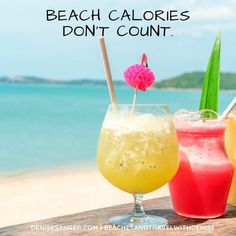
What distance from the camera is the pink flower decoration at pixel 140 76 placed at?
127 centimetres

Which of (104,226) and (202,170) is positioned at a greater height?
(202,170)

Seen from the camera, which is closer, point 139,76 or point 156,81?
point 139,76

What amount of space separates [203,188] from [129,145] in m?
0.21

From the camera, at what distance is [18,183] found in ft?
25.0

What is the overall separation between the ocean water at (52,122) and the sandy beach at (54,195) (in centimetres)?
106

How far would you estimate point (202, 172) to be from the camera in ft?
4.47

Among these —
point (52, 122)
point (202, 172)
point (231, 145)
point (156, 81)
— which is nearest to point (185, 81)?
point (156, 81)

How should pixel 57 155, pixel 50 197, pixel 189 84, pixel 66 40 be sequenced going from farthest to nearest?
1. pixel 189 84
2. pixel 66 40
3. pixel 57 155
4. pixel 50 197

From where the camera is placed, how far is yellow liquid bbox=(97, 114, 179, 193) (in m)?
1.28

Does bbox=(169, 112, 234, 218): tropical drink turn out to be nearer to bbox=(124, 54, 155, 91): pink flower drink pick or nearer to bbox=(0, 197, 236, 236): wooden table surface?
bbox=(0, 197, 236, 236): wooden table surface

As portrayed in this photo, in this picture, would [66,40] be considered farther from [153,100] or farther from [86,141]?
[86,141]

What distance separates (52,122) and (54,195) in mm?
7802

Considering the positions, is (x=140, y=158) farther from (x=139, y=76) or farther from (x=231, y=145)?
(x=231, y=145)

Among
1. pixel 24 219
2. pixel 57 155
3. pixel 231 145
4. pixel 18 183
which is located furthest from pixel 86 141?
pixel 231 145
